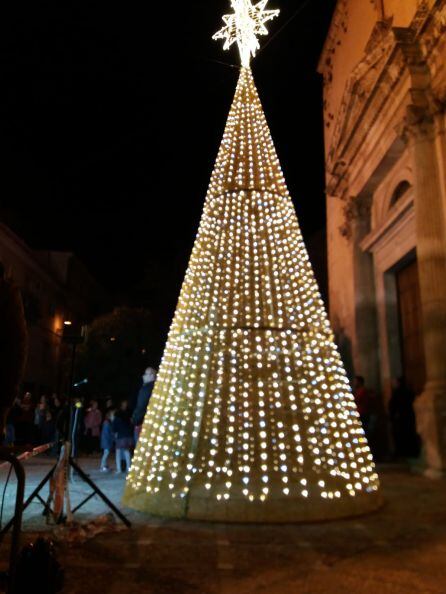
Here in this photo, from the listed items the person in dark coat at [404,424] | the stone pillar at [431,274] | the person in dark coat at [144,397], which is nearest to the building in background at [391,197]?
the stone pillar at [431,274]

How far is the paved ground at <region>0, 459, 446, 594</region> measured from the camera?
340 centimetres

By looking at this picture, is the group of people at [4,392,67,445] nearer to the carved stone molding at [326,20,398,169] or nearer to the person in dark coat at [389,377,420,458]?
the person in dark coat at [389,377,420,458]

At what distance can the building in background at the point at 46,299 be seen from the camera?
28.0 m

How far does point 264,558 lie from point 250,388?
1975mm

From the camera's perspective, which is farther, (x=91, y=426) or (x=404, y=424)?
(x=91, y=426)

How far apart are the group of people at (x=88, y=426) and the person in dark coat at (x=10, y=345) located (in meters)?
2.75

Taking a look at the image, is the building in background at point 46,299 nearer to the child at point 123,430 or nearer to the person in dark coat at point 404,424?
the child at point 123,430

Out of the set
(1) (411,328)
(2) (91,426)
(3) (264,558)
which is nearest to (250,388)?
(3) (264,558)

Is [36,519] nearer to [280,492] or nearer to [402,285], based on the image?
[280,492]

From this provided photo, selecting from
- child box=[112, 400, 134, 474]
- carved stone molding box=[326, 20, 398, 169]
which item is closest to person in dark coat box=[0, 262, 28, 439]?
child box=[112, 400, 134, 474]

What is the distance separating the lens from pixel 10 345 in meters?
2.59

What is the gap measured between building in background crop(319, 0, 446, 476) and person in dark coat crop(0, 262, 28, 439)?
8019mm

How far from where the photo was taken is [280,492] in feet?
17.0

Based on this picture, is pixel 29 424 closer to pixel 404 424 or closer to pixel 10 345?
pixel 404 424
